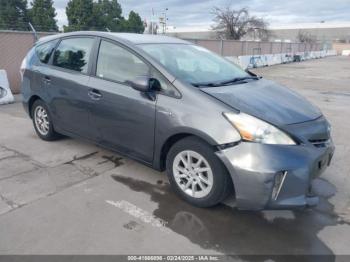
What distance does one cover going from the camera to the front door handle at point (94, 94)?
391cm

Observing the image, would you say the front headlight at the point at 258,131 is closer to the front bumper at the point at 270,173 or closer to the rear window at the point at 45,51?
the front bumper at the point at 270,173

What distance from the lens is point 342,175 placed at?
425 cm

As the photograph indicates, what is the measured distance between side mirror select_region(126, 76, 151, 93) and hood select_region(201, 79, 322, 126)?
55cm

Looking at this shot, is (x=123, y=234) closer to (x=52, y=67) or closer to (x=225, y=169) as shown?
(x=225, y=169)

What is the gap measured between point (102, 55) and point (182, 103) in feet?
4.59

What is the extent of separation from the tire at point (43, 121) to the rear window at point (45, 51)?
616 millimetres

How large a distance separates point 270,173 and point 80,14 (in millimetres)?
37968

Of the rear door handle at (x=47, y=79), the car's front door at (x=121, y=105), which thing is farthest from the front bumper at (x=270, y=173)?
the rear door handle at (x=47, y=79)

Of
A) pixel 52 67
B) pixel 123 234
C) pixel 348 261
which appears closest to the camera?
pixel 348 261

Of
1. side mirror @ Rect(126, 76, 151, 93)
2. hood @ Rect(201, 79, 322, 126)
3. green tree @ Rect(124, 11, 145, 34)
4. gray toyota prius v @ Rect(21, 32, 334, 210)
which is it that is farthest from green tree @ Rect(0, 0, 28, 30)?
hood @ Rect(201, 79, 322, 126)

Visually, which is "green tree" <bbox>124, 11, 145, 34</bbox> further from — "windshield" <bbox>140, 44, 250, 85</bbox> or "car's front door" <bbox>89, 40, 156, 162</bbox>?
"car's front door" <bbox>89, 40, 156, 162</bbox>

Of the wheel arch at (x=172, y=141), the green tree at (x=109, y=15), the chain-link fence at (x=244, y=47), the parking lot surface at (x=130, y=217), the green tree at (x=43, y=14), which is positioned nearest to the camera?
the parking lot surface at (x=130, y=217)

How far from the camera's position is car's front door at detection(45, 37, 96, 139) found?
4164 mm

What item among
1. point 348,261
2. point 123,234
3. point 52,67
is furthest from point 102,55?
point 348,261
